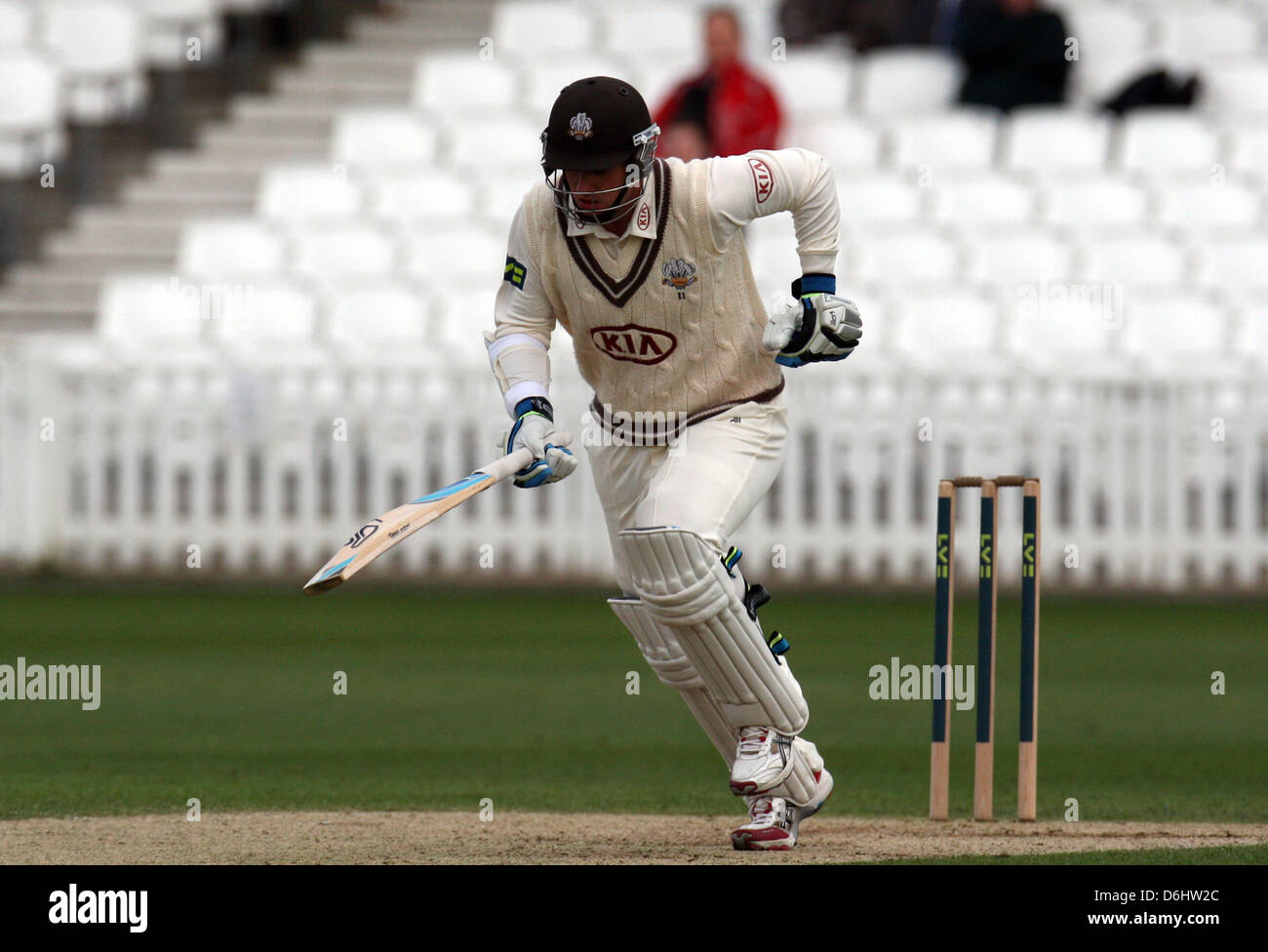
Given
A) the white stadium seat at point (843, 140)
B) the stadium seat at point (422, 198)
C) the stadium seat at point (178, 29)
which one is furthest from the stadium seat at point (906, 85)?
the stadium seat at point (178, 29)

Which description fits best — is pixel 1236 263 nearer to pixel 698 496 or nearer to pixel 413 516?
pixel 698 496

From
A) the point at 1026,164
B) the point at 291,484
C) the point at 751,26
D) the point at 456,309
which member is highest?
the point at 751,26

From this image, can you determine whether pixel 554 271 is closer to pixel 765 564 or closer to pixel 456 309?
pixel 765 564

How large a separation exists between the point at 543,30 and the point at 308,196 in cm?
244

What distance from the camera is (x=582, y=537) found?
1314 centimetres

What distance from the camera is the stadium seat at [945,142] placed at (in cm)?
1455

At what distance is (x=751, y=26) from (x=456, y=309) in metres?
4.13

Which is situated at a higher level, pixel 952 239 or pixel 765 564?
→ pixel 952 239

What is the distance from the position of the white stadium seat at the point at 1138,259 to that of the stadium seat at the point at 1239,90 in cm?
176

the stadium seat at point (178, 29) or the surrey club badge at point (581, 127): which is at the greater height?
the stadium seat at point (178, 29)

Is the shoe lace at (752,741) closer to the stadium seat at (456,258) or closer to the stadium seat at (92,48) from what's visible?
the stadium seat at (456,258)

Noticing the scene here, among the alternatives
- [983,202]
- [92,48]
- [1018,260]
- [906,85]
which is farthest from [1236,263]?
[92,48]
